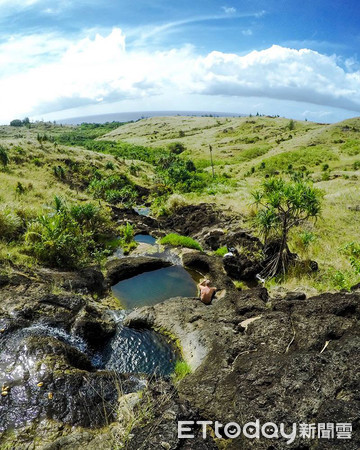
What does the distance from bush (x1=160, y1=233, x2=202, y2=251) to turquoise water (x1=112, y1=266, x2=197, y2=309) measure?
4877 millimetres

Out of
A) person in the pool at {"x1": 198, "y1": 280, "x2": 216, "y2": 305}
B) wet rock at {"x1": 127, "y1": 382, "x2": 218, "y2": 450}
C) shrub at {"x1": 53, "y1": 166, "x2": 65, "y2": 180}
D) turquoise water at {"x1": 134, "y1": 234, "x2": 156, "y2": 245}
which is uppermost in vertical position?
shrub at {"x1": 53, "y1": 166, "x2": 65, "y2": 180}

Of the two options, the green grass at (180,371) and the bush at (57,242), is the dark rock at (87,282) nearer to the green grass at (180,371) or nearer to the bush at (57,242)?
the bush at (57,242)

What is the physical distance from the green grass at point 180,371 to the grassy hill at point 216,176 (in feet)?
33.8

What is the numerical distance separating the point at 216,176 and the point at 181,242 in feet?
146

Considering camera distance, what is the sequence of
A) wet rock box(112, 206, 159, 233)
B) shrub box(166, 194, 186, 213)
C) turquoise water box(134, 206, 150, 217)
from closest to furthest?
wet rock box(112, 206, 159, 233) → shrub box(166, 194, 186, 213) → turquoise water box(134, 206, 150, 217)

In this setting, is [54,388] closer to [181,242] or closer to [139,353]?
[139,353]

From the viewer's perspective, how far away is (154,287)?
849 inches

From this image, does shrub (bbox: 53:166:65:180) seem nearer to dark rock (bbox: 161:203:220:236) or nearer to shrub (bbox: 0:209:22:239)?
dark rock (bbox: 161:203:220:236)

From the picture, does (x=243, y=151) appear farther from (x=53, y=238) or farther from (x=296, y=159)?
(x=53, y=238)

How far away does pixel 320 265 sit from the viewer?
72.4ft

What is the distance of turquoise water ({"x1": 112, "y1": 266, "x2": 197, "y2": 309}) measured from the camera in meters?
19.9

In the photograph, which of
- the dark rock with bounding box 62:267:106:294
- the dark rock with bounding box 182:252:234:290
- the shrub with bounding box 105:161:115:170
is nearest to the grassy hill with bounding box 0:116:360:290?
the shrub with bounding box 105:161:115:170

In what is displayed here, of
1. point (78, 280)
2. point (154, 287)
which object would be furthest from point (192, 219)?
point (78, 280)

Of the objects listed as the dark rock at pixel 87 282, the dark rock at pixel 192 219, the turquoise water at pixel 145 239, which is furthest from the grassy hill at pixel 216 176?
the turquoise water at pixel 145 239
